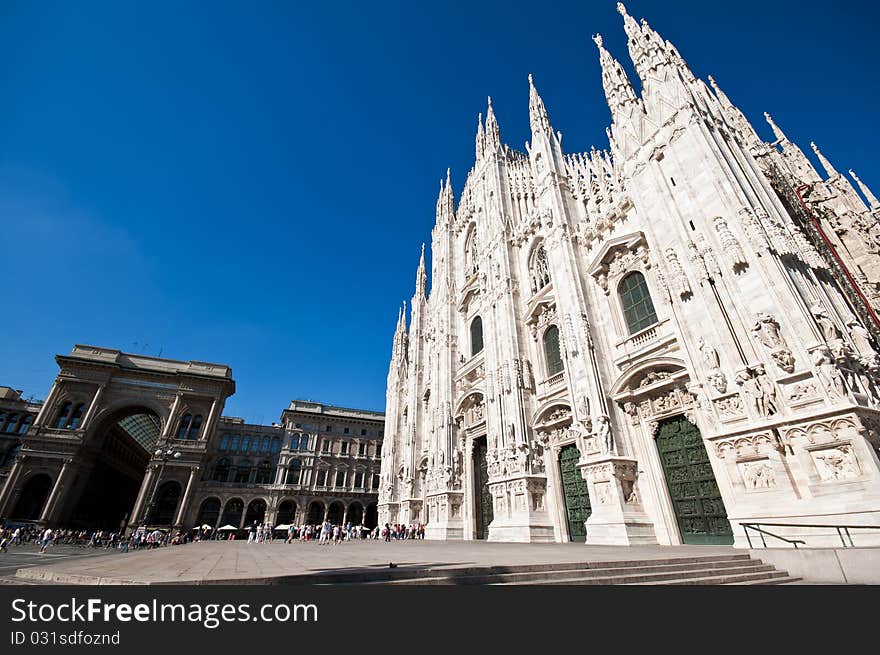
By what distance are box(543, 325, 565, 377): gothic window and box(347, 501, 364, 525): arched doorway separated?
125 feet

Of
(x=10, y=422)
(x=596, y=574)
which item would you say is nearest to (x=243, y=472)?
(x=10, y=422)

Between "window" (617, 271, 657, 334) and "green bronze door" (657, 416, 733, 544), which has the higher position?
"window" (617, 271, 657, 334)

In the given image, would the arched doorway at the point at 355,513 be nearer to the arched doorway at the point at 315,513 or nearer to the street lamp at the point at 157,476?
the arched doorway at the point at 315,513

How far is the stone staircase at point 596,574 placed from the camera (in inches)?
Answer: 197

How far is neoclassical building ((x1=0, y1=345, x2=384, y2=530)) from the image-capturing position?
34.7m

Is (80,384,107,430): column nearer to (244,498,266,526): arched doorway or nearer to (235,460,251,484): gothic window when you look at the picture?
(235,460,251,484): gothic window

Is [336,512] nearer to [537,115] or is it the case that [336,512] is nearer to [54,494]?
[54,494]

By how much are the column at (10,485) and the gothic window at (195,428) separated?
41.7 ft

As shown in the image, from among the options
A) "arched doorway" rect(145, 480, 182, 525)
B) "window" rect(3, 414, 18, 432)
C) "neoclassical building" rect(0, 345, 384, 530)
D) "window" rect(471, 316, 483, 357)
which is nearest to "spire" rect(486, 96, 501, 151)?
"window" rect(471, 316, 483, 357)

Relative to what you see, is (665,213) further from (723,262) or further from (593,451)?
(593,451)

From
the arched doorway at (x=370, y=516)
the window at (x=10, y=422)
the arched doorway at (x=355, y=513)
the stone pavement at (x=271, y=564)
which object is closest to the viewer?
the stone pavement at (x=271, y=564)

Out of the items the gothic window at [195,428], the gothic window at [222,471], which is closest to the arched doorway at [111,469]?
the gothic window at [195,428]

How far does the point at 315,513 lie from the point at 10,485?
27.6m
